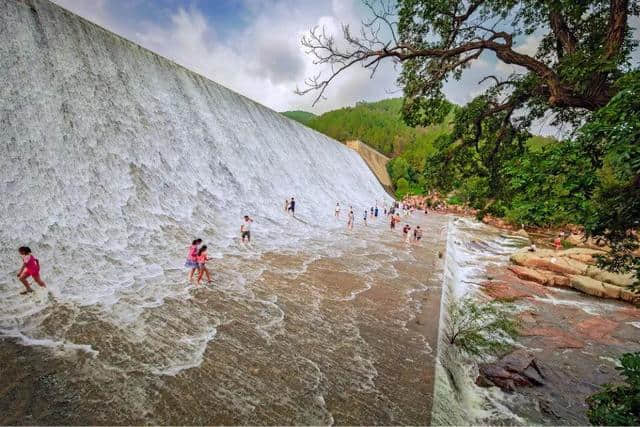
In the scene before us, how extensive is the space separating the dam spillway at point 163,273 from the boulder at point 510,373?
46.4 inches

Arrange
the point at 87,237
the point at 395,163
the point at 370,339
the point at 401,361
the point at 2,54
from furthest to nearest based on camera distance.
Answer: the point at 395,163
the point at 2,54
the point at 87,237
the point at 370,339
the point at 401,361

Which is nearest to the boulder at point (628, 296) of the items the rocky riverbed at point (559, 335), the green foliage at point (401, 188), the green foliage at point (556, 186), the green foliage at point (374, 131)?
the rocky riverbed at point (559, 335)

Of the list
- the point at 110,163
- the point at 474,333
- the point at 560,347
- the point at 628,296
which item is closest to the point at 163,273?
the point at 110,163

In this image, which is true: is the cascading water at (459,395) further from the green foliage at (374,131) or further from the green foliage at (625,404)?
the green foliage at (374,131)

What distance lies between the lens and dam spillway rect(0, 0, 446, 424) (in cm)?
412

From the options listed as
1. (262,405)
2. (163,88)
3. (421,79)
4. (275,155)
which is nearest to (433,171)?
(421,79)

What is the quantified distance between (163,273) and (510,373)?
339 inches

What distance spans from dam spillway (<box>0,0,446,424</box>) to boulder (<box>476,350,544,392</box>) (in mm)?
1178

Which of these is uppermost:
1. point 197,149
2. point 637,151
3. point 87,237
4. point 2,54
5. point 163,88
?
point 163,88

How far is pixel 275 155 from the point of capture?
23984mm

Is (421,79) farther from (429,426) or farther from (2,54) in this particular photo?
(2,54)

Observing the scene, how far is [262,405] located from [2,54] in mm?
14518

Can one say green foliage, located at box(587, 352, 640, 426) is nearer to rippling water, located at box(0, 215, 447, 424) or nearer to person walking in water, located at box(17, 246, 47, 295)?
rippling water, located at box(0, 215, 447, 424)

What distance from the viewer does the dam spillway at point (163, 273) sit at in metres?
4.12
